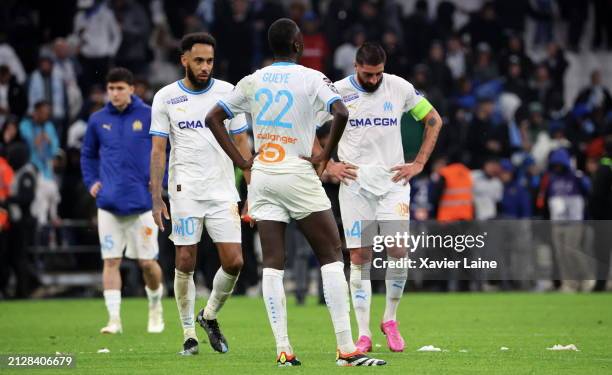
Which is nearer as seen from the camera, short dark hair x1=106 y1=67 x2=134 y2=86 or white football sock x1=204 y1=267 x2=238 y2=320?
white football sock x1=204 y1=267 x2=238 y2=320

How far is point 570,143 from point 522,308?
9.13 m

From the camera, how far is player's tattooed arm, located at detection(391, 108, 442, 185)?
1281cm

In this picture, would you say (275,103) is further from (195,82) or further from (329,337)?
(329,337)

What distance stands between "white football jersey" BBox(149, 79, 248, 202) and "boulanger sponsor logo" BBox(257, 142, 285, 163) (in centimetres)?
187

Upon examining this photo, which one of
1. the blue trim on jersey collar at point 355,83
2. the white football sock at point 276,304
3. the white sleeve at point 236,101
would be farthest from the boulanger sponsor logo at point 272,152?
the blue trim on jersey collar at point 355,83

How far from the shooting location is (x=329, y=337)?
14477 millimetres

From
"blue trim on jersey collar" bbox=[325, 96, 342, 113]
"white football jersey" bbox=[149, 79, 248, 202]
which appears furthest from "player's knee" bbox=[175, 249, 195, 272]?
"blue trim on jersey collar" bbox=[325, 96, 342, 113]

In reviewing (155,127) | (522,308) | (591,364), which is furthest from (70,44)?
(591,364)

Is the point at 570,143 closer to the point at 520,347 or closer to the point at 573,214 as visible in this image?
the point at 573,214

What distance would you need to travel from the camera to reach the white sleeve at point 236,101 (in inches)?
424

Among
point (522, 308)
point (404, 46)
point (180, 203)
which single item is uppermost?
point (404, 46)

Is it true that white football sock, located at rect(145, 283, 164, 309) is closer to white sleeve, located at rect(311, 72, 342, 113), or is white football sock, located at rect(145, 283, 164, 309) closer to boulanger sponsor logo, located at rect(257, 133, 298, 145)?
boulanger sponsor logo, located at rect(257, 133, 298, 145)

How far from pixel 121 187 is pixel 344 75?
13.0 metres

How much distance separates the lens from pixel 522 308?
64.8 ft
